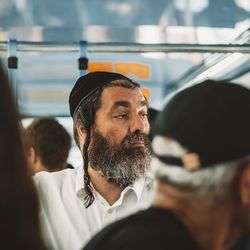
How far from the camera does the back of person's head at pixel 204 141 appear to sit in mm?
1313

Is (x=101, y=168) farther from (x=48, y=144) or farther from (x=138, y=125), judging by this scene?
(x=48, y=144)

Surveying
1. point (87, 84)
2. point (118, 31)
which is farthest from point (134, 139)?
point (118, 31)

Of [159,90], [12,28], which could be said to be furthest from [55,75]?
[159,90]

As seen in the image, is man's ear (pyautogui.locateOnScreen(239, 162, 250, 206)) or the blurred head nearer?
man's ear (pyautogui.locateOnScreen(239, 162, 250, 206))

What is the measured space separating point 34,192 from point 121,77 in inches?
71.5

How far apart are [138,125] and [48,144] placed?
1.12 m

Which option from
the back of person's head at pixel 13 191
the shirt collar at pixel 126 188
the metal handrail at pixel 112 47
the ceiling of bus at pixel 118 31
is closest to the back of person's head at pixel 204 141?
the back of person's head at pixel 13 191

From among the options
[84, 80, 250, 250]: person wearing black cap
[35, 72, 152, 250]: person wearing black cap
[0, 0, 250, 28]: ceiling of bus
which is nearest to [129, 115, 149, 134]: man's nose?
[35, 72, 152, 250]: person wearing black cap

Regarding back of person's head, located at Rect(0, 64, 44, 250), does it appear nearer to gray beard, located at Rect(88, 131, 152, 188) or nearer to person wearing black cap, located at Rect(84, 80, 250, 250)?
person wearing black cap, located at Rect(84, 80, 250, 250)

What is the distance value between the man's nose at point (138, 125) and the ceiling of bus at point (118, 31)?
1633 millimetres

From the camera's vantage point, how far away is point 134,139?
2371 mm

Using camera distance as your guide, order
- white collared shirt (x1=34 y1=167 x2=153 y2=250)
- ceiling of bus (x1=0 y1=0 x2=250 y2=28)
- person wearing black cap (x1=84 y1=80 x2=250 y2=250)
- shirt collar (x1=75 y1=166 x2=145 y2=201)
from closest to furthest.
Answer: person wearing black cap (x1=84 y1=80 x2=250 y2=250) → white collared shirt (x1=34 y1=167 x2=153 y2=250) → shirt collar (x1=75 y1=166 x2=145 y2=201) → ceiling of bus (x1=0 y1=0 x2=250 y2=28)

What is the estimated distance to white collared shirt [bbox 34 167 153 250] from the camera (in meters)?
2.22

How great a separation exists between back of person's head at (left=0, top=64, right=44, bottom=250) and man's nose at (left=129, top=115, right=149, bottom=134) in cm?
168
